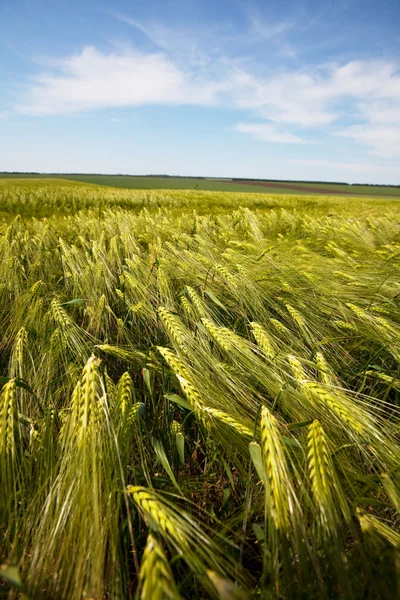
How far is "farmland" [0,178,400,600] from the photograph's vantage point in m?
0.52

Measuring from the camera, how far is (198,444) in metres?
1.01

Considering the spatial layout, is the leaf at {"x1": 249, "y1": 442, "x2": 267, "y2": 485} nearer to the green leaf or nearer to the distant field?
the green leaf

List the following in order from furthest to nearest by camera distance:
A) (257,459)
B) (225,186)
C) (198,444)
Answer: (225,186)
(198,444)
(257,459)

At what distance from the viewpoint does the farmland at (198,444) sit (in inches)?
20.7

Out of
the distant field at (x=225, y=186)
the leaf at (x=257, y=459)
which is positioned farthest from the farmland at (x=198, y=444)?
the distant field at (x=225, y=186)

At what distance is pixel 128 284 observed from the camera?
167cm

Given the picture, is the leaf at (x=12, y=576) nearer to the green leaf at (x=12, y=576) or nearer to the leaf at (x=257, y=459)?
the green leaf at (x=12, y=576)

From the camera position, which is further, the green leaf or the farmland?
the farmland

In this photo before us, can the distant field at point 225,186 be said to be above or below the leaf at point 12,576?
above

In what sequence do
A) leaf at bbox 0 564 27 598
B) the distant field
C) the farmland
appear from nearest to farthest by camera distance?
leaf at bbox 0 564 27 598 < the farmland < the distant field

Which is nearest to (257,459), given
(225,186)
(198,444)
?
(198,444)

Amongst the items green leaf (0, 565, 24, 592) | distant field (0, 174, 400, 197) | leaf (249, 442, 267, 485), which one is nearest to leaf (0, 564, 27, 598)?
green leaf (0, 565, 24, 592)

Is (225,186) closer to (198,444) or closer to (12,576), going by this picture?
(198,444)

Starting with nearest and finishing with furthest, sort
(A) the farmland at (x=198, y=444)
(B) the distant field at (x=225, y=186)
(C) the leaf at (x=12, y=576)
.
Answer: (C) the leaf at (x=12, y=576)
(A) the farmland at (x=198, y=444)
(B) the distant field at (x=225, y=186)
